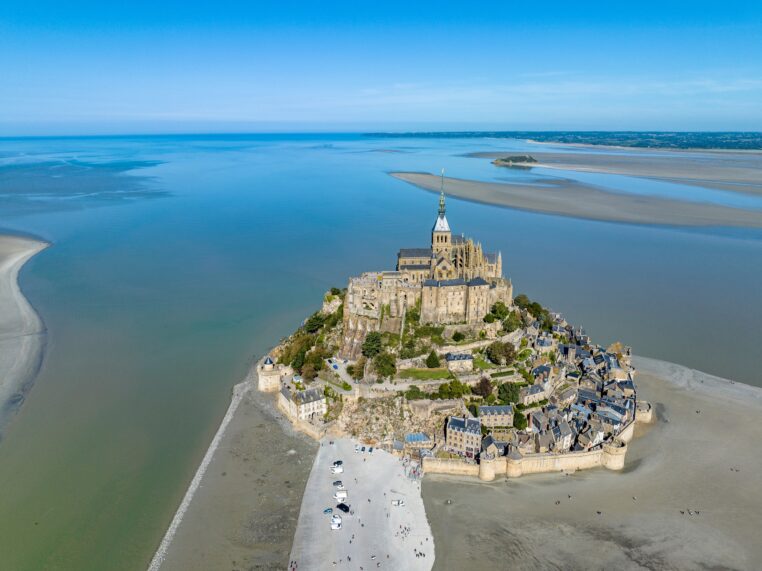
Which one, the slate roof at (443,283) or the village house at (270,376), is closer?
the village house at (270,376)

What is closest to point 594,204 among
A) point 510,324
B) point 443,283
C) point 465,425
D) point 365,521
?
point 510,324

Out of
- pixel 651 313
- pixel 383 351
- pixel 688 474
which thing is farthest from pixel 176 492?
pixel 651 313

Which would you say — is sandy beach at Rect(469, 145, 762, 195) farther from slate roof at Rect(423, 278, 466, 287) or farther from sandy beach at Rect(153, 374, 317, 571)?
sandy beach at Rect(153, 374, 317, 571)

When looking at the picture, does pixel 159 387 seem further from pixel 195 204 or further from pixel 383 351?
pixel 195 204

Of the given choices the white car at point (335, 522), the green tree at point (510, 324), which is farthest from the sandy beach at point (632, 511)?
the green tree at point (510, 324)

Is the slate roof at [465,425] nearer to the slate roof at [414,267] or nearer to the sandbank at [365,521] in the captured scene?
the sandbank at [365,521]

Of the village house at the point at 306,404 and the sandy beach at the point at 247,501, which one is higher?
the village house at the point at 306,404

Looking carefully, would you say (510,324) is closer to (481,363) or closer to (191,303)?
(481,363)
